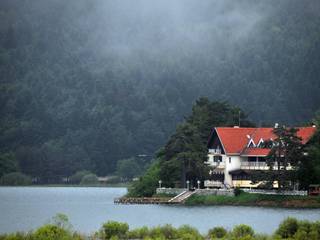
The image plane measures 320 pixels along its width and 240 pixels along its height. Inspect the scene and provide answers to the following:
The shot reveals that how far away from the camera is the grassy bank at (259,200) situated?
8156 centimetres

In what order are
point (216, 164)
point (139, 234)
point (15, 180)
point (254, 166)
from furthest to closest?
1. point (15, 180)
2. point (216, 164)
3. point (254, 166)
4. point (139, 234)

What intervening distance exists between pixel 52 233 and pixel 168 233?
5.53 m

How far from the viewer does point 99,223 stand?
219 ft

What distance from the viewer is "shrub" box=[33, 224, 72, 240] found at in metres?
44.0

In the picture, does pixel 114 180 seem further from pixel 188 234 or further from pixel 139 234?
pixel 188 234

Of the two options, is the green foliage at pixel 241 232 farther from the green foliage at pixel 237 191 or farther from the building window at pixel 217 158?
the building window at pixel 217 158

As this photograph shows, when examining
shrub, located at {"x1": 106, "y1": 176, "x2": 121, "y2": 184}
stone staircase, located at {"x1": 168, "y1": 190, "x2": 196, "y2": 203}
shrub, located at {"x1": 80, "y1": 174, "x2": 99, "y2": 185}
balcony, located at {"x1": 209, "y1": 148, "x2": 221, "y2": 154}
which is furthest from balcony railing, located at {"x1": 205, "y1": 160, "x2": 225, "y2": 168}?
shrub, located at {"x1": 106, "y1": 176, "x2": 121, "y2": 184}

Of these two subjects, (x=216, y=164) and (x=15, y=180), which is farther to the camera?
(x=15, y=180)

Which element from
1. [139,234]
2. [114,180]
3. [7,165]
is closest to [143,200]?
[139,234]

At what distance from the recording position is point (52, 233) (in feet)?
146

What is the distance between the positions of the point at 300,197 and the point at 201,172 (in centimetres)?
1205

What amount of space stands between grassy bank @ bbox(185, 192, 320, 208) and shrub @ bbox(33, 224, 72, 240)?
3915 centimetres

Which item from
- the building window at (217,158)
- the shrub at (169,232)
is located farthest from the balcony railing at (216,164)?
the shrub at (169,232)

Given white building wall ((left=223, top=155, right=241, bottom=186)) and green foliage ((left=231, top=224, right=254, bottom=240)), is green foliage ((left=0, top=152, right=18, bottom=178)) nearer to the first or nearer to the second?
white building wall ((left=223, top=155, right=241, bottom=186))
